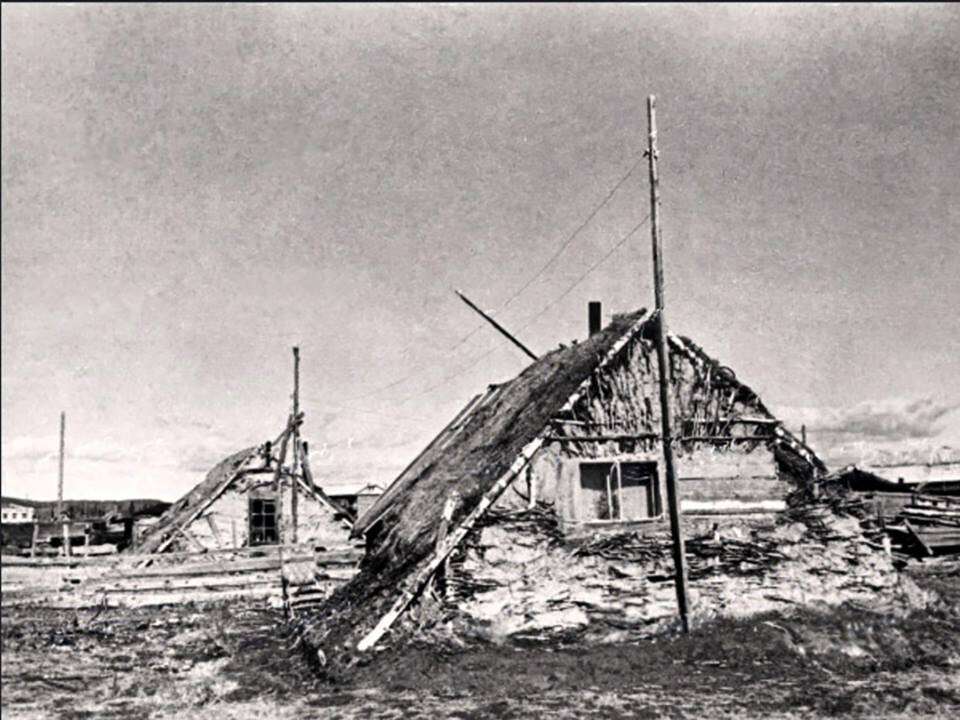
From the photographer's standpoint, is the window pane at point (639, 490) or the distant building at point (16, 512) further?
the distant building at point (16, 512)

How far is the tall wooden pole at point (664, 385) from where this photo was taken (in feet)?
45.7

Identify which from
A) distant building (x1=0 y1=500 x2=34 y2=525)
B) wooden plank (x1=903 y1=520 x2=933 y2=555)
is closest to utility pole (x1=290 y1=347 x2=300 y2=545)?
wooden plank (x1=903 y1=520 x2=933 y2=555)

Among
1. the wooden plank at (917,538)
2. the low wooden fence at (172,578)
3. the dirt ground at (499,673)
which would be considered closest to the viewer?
the low wooden fence at (172,578)

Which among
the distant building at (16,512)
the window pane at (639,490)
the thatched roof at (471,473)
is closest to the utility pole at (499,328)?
the thatched roof at (471,473)

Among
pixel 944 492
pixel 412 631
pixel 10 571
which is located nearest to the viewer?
pixel 10 571

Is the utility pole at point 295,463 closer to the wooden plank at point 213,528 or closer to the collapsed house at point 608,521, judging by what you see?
the wooden plank at point 213,528

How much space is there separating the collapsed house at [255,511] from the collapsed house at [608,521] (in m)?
7.91

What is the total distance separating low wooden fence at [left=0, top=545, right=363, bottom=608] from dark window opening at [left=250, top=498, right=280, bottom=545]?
4.34 meters

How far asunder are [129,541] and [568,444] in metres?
19.6

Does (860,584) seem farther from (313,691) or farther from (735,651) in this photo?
(313,691)

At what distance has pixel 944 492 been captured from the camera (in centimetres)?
2764

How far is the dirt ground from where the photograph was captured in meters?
10.3

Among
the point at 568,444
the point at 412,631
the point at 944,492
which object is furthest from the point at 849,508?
the point at 944,492

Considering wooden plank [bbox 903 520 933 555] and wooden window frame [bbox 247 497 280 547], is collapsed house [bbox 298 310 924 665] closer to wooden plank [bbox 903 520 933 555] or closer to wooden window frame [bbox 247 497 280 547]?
wooden plank [bbox 903 520 933 555]
